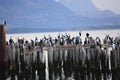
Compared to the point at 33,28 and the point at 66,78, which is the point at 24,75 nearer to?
the point at 66,78

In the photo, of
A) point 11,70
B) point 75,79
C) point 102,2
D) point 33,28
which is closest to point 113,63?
point 75,79

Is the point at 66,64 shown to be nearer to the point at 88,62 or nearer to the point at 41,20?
the point at 88,62

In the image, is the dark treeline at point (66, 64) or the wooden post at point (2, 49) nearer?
the wooden post at point (2, 49)

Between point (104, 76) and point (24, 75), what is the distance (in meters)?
2.90

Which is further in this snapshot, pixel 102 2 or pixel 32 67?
pixel 102 2

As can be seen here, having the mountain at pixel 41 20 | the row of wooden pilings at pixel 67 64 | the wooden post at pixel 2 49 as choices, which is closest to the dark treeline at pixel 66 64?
the row of wooden pilings at pixel 67 64

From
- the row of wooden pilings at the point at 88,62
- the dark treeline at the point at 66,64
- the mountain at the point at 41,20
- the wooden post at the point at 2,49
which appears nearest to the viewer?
the wooden post at the point at 2,49

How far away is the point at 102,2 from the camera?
45.8 metres

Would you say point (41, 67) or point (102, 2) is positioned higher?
point (102, 2)

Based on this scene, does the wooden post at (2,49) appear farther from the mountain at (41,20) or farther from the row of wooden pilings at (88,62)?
the mountain at (41,20)

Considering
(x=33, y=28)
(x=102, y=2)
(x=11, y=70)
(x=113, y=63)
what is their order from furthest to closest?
1. (x=33, y=28)
2. (x=102, y=2)
3. (x=11, y=70)
4. (x=113, y=63)

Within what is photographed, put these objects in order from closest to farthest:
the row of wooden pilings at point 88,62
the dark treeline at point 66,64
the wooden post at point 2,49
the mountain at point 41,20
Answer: the wooden post at point 2,49, the row of wooden pilings at point 88,62, the dark treeline at point 66,64, the mountain at point 41,20

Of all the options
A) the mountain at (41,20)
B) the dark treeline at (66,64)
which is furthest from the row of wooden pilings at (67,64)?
the mountain at (41,20)

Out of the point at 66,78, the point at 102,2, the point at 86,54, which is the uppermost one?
the point at 102,2
